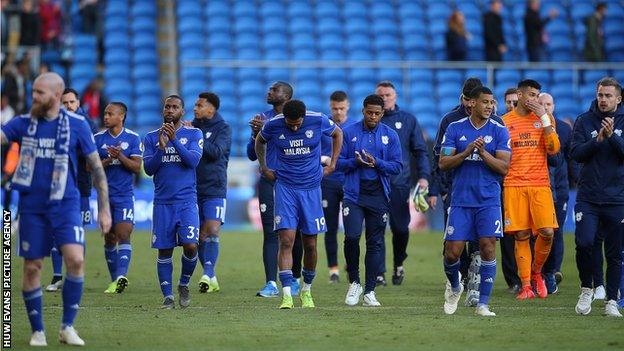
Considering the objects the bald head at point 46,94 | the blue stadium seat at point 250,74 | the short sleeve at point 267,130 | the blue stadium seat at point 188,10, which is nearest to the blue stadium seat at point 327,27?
the blue stadium seat at point 250,74

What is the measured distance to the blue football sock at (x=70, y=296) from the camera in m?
10.8

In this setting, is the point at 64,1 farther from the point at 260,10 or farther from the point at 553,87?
the point at 553,87

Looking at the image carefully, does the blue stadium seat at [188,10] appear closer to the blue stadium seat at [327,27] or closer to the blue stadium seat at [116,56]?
the blue stadium seat at [116,56]

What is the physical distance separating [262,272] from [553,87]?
1432cm

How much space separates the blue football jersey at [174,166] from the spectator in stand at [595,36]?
62.0 ft

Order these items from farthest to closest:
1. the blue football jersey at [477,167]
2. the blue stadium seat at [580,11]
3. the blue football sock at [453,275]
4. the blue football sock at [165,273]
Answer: the blue stadium seat at [580,11] → the blue football sock at [165,273] → the blue football sock at [453,275] → the blue football jersey at [477,167]

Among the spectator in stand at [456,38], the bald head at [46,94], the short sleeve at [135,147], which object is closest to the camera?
the bald head at [46,94]

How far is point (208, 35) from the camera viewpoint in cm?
3212

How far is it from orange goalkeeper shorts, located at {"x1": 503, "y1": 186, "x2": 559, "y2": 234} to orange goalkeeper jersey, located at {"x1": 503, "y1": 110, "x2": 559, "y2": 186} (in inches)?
3.6

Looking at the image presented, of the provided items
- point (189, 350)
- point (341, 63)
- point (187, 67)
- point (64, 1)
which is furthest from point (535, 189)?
point (64, 1)

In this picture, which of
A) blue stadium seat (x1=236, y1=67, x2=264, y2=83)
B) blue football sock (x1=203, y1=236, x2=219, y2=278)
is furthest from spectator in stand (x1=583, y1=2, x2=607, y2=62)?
blue football sock (x1=203, y1=236, x2=219, y2=278)

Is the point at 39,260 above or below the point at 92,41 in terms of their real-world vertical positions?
below

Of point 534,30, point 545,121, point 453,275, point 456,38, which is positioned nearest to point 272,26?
point 456,38

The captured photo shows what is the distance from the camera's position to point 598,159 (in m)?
13.5
